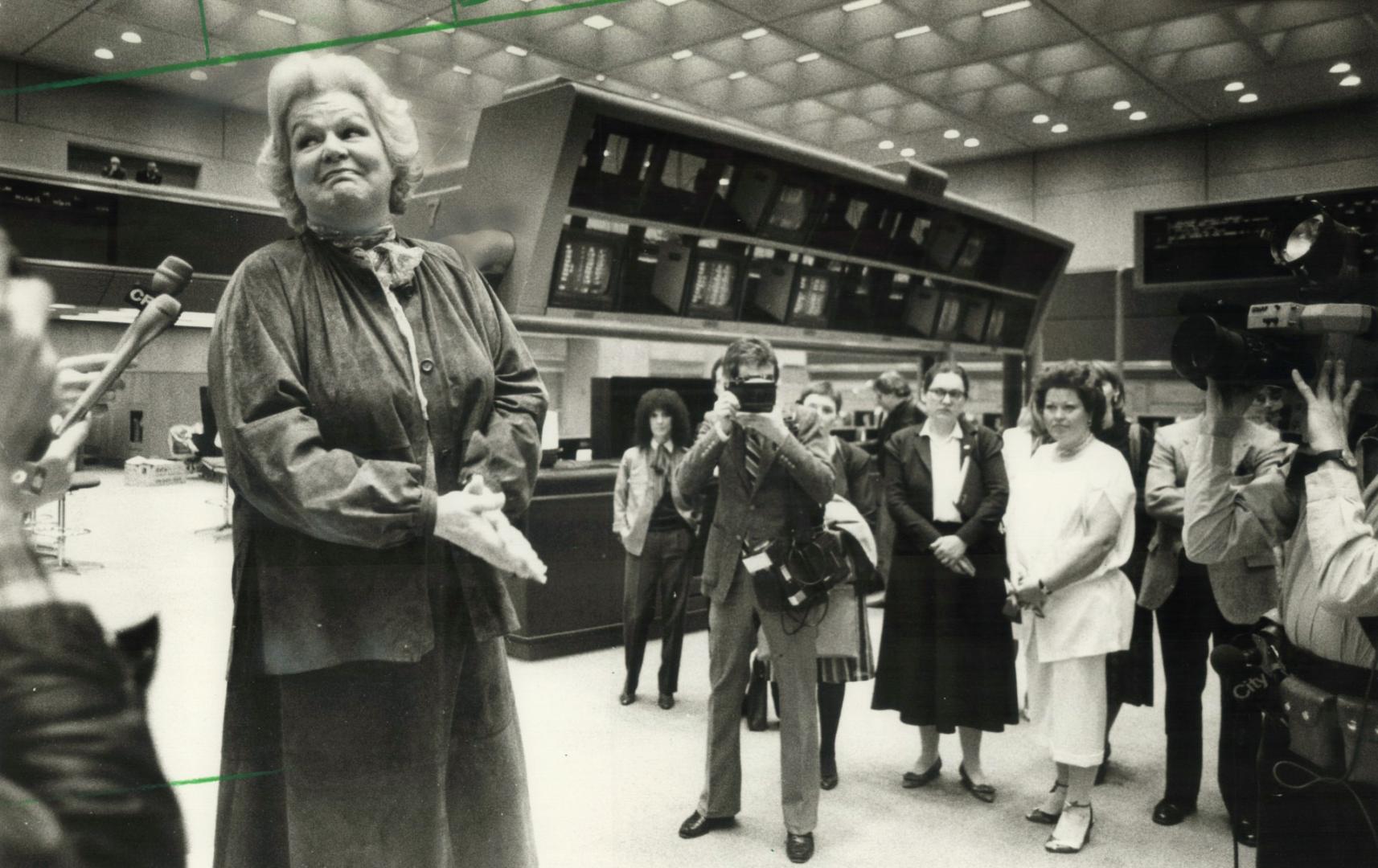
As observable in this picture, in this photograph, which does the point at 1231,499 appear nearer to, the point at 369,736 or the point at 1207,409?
the point at 1207,409

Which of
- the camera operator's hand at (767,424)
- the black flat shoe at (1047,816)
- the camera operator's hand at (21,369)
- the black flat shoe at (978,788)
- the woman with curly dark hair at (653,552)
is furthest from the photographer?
the woman with curly dark hair at (653,552)

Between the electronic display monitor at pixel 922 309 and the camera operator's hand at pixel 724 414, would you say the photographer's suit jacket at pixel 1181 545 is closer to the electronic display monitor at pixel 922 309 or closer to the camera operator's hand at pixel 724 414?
the camera operator's hand at pixel 724 414

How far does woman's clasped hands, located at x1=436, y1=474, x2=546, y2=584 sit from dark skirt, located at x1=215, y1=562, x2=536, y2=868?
0.10 meters

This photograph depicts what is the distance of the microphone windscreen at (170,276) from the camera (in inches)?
31.5

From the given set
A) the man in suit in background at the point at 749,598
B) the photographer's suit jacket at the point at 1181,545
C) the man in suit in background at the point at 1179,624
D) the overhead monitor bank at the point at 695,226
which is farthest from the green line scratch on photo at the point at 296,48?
the man in suit in background at the point at 1179,624

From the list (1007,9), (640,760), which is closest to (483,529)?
(1007,9)

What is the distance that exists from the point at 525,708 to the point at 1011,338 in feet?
15.9

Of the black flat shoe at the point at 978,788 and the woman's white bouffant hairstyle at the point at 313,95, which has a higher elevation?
the woman's white bouffant hairstyle at the point at 313,95

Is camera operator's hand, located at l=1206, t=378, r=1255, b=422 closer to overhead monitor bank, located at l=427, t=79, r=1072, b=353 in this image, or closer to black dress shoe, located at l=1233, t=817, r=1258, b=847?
overhead monitor bank, located at l=427, t=79, r=1072, b=353

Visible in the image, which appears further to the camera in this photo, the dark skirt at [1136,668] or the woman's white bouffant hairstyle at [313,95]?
the dark skirt at [1136,668]

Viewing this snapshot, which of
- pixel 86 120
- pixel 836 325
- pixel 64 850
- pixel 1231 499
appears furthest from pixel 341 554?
pixel 836 325

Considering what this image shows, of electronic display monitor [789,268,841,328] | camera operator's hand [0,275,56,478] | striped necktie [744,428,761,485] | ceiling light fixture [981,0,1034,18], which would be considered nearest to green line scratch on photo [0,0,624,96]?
camera operator's hand [0,275,56,478]

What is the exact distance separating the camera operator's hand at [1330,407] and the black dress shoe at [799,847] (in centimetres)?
160

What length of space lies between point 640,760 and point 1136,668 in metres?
1.74
